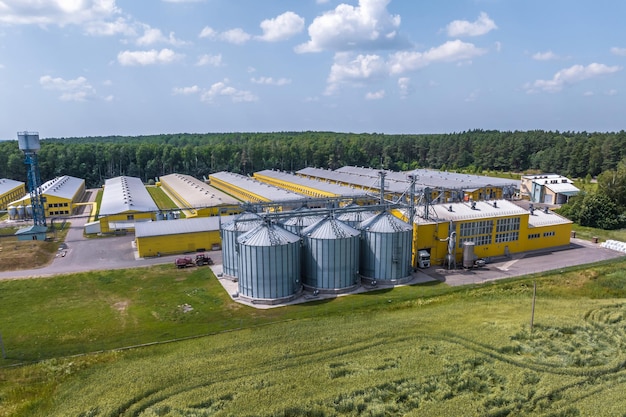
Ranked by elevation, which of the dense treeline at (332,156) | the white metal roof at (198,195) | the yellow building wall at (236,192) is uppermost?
the dense treeline at (332,156)

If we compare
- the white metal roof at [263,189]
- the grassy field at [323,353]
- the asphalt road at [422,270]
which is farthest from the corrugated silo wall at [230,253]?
the white metal roof at [263,189]

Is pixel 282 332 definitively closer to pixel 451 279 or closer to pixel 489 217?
pixel 451 279

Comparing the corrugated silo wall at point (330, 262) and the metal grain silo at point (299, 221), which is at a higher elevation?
the metal grain silo at point (299, 221)

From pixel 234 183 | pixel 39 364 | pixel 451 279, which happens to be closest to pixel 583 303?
pixel 451 279

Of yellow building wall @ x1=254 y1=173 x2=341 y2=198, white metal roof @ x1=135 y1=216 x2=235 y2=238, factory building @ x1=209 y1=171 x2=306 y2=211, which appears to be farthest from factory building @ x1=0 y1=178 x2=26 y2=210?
yellow building wall @ x1=254 y1=173 x2=341 y2=198

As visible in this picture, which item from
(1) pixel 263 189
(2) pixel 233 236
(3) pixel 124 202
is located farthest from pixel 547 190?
(3) pixel 124 202

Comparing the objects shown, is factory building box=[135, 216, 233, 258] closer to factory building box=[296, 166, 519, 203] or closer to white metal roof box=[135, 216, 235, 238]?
white metal roof box=[135, 216, 235, 238]

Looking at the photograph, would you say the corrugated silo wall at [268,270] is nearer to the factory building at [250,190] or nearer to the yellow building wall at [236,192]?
the factory building at [250,190]
